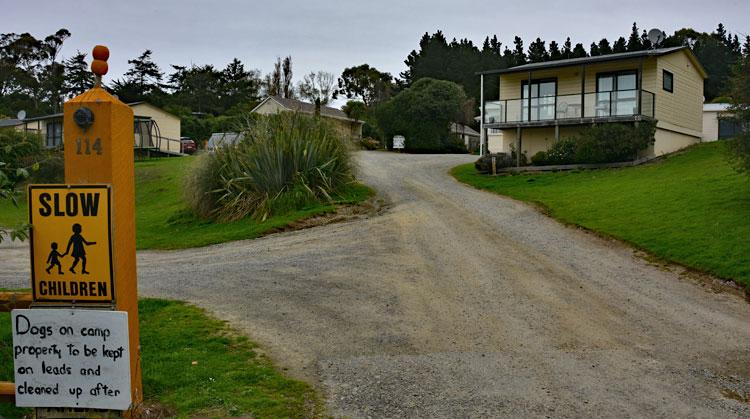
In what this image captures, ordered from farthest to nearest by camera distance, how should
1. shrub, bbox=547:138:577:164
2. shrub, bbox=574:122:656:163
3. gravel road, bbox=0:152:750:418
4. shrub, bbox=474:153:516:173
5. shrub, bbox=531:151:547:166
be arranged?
shrub, bbox=474:153:516:173 < shrub, bbox=531:151:547:166 < shrub, bbox=547:138:577:164 < shrub, bbox=574:122:656:163 < gravel road, bbox=0:152:750:418

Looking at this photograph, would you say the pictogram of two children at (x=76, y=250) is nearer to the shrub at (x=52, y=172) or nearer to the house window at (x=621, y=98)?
the shrub at (x=52, y=172)

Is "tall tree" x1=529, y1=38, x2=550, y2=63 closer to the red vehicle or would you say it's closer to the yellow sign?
the red vehicle

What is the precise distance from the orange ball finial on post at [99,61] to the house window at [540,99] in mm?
27141

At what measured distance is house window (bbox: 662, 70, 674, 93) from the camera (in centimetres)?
3017

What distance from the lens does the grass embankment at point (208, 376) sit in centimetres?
556

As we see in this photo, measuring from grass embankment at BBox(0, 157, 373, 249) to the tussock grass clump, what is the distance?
448 millimetres

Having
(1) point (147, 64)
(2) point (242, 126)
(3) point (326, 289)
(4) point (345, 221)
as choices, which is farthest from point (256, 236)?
(1) point (147, 64)

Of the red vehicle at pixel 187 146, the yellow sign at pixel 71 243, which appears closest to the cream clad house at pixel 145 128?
the red vehicle at pixel 187 146

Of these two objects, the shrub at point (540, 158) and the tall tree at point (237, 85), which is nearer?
the shrub at point (540, 158)

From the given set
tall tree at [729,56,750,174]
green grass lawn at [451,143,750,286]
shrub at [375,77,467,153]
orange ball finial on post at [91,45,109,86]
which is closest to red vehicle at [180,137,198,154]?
shrub at [375,77,467,153]

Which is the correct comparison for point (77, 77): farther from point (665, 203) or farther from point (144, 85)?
point (665, 203)

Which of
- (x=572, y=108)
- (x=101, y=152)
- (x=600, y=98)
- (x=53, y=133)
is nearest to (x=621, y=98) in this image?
(x=600, y=98)

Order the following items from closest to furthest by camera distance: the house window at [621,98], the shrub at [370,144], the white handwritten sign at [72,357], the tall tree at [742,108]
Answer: the white handwritten sign at [72,357] < the tall tree at [742,108] < the house window at [621,98] < the shrub at [370,144]

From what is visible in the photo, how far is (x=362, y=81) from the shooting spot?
82188 mm
